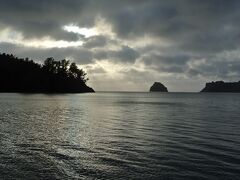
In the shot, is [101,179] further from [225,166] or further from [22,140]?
[22,140]

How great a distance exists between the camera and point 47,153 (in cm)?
2711

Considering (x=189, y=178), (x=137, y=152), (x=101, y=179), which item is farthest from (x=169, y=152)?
(x=101, y=179)

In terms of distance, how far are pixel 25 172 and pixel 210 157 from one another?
15.5 meters

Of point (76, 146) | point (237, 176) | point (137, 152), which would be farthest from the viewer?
point (76, 146)

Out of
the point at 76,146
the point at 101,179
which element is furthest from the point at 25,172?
the point at 76,146

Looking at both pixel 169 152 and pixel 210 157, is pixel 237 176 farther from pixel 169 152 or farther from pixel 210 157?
pixel 169 152

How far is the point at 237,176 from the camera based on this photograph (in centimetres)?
2138

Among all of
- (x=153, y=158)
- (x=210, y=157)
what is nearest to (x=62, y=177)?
(x=153, y=158)

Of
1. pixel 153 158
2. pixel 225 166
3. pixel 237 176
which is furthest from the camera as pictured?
pixel 153 158

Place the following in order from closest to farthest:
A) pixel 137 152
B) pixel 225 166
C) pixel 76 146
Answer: pixel 225 166 → pixel 137 152 → pixel 76 146

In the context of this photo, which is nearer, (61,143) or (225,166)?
(225,166)

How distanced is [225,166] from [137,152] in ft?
26.3

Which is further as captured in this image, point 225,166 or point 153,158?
point 153,158

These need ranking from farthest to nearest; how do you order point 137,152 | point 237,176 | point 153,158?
point 137,152, point 153,158, point 237,176
